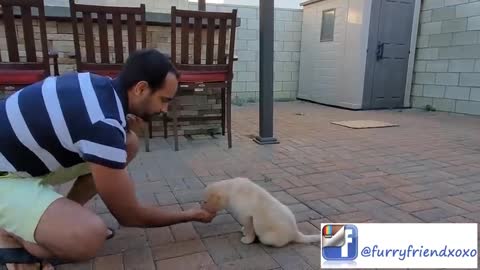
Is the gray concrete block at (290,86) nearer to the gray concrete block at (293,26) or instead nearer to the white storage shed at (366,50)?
the white storage shed at (366,50)

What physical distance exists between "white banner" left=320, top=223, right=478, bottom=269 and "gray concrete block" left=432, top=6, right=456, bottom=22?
483cm

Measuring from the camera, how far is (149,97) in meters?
1.12

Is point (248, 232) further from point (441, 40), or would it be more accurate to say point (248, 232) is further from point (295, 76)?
point (295, 76)

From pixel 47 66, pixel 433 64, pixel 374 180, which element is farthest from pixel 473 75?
pixel 47 66

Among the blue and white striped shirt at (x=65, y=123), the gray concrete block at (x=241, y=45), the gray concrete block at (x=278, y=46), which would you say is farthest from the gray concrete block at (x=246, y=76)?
the blue and white striped shirt at (x=65, y=123)

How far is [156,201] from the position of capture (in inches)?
73.5

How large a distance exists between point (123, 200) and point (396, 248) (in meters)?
0.94

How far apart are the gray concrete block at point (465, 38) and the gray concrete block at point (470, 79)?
44cm

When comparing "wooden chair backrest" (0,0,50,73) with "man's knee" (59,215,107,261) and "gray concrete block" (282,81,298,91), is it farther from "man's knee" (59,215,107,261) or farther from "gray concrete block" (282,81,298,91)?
"gray concrete block" (282,81,298,91)

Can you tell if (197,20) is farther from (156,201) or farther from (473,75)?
(473,75)

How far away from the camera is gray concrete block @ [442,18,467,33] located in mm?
5043

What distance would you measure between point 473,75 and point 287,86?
310cm

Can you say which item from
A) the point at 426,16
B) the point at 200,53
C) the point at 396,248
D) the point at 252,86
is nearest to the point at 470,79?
the point at 426,16

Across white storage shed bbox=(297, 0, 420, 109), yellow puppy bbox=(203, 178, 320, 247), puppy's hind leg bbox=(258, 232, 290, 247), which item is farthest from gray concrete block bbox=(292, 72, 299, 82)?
puppy's hind leg bbox=(258, 232, 290, 247)
